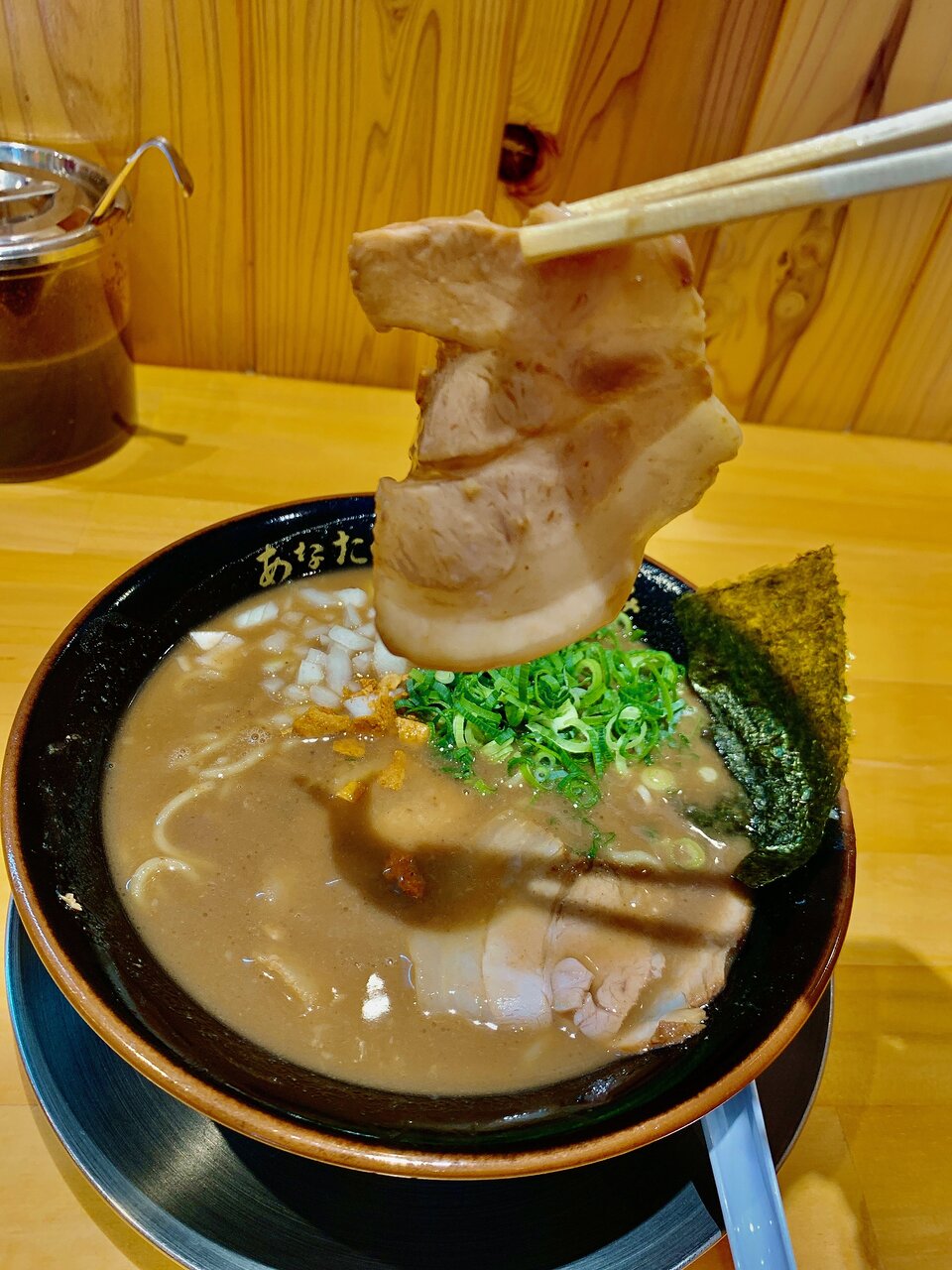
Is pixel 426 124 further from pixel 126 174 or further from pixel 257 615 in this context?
pixel 257 615

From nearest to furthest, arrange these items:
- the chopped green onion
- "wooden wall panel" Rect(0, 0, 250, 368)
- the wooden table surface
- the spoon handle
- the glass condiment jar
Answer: the spoon handle
the wooden table surface
the chopped green onion
the glass condiment jar
"wooden wall panel" Rect(0, 0, 250, 368)

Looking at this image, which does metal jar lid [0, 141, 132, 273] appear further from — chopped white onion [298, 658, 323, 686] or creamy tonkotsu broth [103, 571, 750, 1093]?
chopped white onion [298, 658, 323, 686]

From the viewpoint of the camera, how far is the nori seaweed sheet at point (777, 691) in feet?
4.98

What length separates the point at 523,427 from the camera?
102 centimetres

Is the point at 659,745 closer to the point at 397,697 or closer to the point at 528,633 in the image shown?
the point at 397,697

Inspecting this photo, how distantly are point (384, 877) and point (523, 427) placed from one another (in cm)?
81

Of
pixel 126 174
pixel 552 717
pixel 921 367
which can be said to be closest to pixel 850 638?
pixel 552 717

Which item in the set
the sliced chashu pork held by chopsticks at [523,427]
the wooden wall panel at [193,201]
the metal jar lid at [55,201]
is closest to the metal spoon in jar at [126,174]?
the metal jar lid at [55,201]

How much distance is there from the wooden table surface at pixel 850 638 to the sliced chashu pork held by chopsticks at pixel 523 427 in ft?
2.89

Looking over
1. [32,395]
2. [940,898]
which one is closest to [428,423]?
[940,898]

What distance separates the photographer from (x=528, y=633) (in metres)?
1.05

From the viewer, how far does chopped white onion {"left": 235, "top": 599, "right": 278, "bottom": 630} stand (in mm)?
1848

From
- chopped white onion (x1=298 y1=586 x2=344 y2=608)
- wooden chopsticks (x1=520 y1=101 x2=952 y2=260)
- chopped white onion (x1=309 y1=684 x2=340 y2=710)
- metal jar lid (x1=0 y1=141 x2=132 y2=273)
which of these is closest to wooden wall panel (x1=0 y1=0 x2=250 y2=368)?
metal jar lid (x1=0 y1=141 x2=132 y2=273)

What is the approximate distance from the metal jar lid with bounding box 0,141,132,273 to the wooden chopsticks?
145cm
